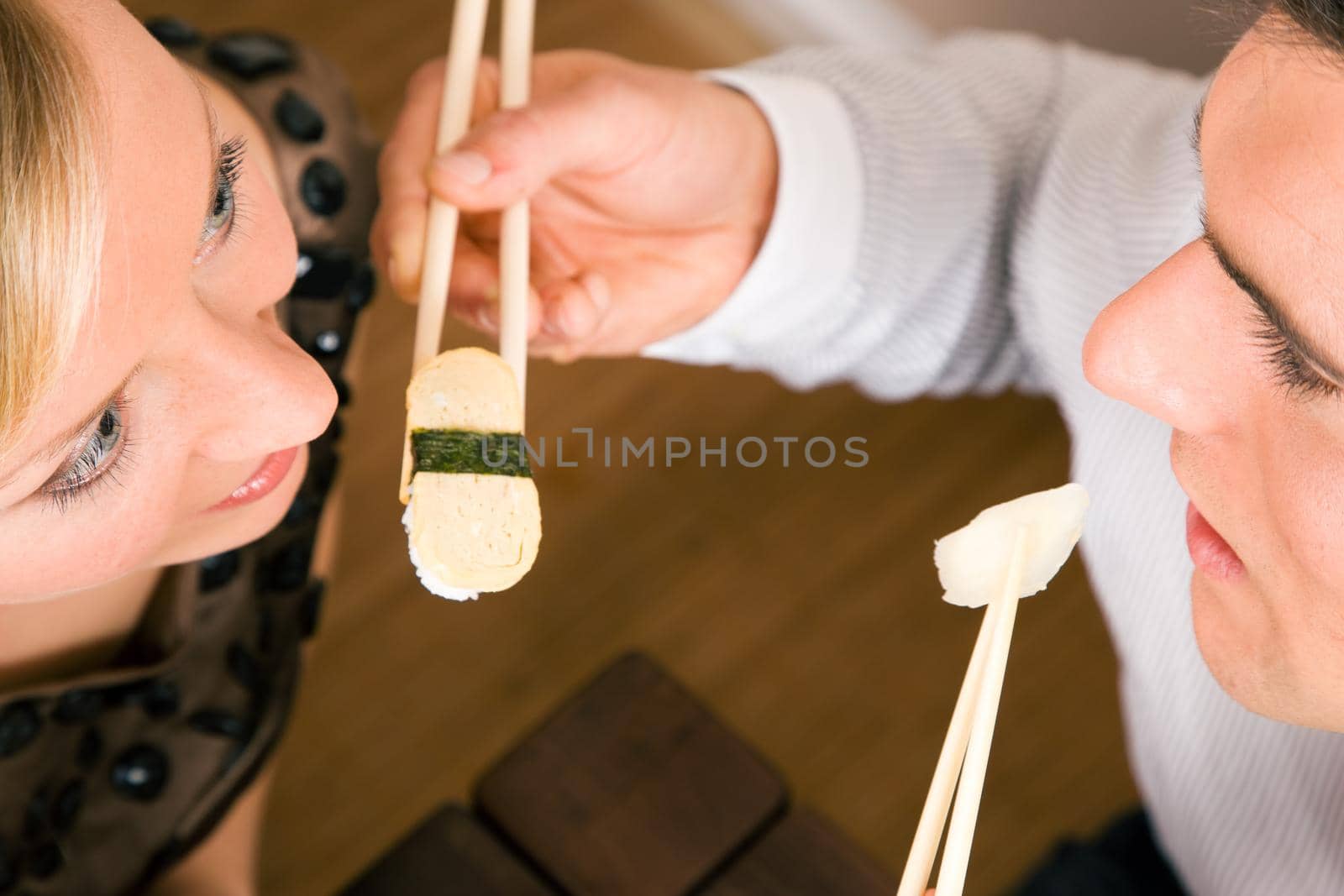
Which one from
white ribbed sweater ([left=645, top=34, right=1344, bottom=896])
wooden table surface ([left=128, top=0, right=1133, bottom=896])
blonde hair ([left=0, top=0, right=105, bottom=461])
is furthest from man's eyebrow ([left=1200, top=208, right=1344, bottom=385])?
wooden table surface ([left=128, top=0, right=1133, bottom=896])

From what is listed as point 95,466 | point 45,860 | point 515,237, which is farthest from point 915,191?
point 45,860

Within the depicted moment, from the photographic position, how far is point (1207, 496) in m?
0.70

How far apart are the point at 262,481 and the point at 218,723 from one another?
0.34 metres

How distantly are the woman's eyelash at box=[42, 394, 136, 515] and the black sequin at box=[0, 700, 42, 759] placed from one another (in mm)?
313

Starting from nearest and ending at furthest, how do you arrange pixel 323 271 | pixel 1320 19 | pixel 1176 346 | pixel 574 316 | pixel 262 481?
pixel 1320 19 → pixel 1176 346 → pixel 262 481 → pixel 574 316 → pixel 323 271

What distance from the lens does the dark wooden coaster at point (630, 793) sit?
990 mm

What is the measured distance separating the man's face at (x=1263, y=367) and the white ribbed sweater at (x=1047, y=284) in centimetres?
25

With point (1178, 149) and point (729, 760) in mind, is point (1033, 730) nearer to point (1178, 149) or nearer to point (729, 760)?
point (729, 760)

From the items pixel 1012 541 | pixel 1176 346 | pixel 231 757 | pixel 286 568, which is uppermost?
pixel 1176 346

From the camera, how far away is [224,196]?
2.39 feet

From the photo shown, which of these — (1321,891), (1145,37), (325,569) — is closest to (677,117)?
(325,569)

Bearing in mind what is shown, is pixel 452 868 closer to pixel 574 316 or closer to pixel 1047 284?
pixel 574 316

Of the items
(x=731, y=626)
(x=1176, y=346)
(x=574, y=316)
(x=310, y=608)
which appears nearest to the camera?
(x=1176, y=346)

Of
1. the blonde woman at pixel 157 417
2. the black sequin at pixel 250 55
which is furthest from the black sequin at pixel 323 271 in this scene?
the black sequin at pixel 250 55
